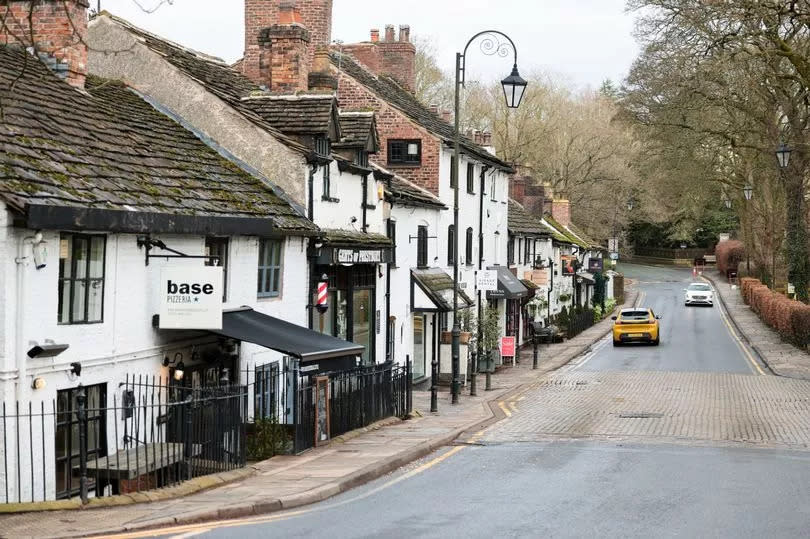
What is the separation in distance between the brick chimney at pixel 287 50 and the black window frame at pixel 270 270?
573cm

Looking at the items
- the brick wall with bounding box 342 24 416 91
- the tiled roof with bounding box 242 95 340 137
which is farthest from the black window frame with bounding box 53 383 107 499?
the brick wall with bounding box 342 24 416 91

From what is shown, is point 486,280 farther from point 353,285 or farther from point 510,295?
point 510,295

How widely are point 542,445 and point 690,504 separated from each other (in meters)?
6.49

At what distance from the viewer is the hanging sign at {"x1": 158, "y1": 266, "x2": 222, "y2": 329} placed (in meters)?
17.0

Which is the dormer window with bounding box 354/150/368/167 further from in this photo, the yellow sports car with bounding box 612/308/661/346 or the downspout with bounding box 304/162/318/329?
the yellow sports car with bounding box 612/308/661/346

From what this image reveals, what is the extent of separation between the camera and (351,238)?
25.8m

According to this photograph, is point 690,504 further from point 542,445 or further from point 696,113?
point 696,113

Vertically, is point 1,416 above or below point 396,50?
below

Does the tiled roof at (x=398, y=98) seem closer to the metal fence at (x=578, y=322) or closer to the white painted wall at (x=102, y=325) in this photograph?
the metal fence at (x=578, y=322)

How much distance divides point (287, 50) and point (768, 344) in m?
31.1

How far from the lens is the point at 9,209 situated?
13906 millimetres

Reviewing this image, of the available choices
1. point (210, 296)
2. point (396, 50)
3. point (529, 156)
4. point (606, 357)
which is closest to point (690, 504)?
point (210, 296)

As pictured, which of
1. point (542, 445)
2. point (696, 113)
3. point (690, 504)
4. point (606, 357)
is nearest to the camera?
point (690, 504)

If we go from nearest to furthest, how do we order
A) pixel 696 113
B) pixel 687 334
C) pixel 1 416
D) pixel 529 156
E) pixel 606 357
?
pixel 1 416
pixel 606 357
pixel 696 113
pixel 687 334
pixel 529 156
